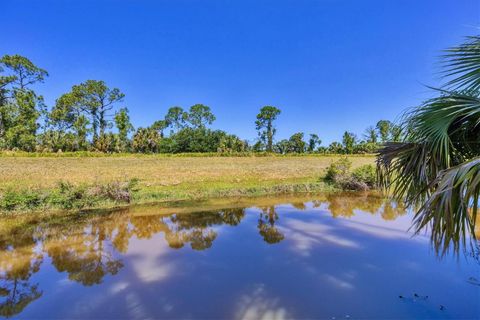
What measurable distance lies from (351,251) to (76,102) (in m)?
42.4

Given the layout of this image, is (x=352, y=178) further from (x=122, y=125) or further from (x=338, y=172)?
(x=122, y=125)

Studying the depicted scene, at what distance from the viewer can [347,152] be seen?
158 ft

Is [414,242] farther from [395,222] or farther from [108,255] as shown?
[108,255]

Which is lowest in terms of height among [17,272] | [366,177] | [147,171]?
[17,272]

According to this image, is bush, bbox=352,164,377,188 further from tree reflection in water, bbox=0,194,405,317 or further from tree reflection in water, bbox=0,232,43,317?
tree reflection in water, bbox=0,232,43,317

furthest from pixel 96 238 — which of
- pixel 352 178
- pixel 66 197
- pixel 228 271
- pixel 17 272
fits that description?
pixel 352 178

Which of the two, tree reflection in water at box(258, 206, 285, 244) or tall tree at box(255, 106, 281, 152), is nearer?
tree reflection in water at box(258, 206, 285, 244)

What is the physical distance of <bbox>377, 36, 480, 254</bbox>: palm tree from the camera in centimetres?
198

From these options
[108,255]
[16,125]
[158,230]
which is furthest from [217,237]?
[16,125]

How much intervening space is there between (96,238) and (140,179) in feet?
33.3

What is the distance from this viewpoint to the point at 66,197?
12945 millimetres

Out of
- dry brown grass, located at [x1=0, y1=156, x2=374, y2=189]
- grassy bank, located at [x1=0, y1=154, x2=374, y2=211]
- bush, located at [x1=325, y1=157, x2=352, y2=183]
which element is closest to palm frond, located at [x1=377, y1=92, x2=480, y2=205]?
grassy bank, located at [x1=0, y1=154, x2=374, y2=211]

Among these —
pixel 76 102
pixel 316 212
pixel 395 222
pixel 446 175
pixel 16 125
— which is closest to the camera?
pixel 446 175

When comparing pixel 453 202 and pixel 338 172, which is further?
pixel 338 172
